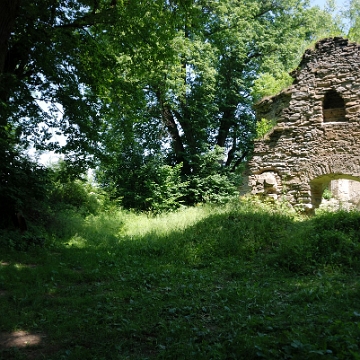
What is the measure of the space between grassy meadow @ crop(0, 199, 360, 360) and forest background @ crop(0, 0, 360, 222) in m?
2.72

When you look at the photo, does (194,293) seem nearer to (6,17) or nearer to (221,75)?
(6,17)

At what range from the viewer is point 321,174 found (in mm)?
10812

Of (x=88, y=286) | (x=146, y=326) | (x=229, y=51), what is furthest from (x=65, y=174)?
(x=229, y=51)

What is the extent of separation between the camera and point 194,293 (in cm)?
506

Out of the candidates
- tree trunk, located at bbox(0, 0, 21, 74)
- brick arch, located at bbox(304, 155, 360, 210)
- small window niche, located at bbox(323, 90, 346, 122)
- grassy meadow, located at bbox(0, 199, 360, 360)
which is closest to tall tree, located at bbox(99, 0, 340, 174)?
small window niche, located at bbox(323, 90, 346, 122)

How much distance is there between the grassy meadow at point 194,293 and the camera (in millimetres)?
3264

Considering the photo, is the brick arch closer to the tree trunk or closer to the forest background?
the forest background

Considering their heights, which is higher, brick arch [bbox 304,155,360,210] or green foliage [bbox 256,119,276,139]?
green foliage [bbox 256,119,276,139]

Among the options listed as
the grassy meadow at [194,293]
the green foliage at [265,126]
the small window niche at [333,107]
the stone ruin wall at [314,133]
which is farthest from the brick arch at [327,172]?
the green foliage at [265,126]

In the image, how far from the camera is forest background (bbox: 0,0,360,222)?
870 centimetres

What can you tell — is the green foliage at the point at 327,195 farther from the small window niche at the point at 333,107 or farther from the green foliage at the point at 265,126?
the small window niche at the point at 333,107

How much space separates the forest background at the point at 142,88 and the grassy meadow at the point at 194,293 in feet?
8.94

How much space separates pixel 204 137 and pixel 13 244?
13204 mm

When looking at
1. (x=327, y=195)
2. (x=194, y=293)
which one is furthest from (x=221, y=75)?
(x=194, y=293)
